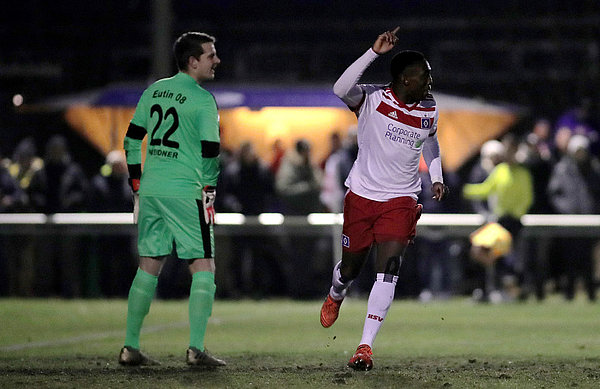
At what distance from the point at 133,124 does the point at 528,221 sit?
9.53 metres

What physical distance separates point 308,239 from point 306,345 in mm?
6115

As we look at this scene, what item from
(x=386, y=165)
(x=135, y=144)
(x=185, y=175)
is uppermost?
(x=135, y=144)

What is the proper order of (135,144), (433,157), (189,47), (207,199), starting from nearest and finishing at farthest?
(207,199) → (189,47) → (135,144) → (433,157)

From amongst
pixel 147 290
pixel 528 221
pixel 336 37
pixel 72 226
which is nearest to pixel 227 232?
pixel 72 226

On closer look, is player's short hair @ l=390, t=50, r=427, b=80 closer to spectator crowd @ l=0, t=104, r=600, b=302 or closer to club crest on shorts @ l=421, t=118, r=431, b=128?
club crest on shorts @ l=421, t=118, r=431, b=128

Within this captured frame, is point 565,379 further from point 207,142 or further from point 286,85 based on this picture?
point 286,85

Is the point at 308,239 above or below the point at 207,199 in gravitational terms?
below

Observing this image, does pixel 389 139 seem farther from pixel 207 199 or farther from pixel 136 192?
pixel 136 192

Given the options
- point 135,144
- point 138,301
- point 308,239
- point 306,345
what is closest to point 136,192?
point 135,144

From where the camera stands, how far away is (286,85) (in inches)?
932

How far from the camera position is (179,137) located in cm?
942

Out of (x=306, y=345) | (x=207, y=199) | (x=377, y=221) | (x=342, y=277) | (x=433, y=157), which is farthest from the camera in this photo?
(x=306, y=345)

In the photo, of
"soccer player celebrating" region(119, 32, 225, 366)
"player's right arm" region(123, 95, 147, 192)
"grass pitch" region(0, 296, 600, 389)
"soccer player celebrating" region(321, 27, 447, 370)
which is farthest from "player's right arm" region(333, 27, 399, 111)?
"grass pitch" region(0, 296, 600, 389)

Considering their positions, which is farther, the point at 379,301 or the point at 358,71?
the point at 379,301
